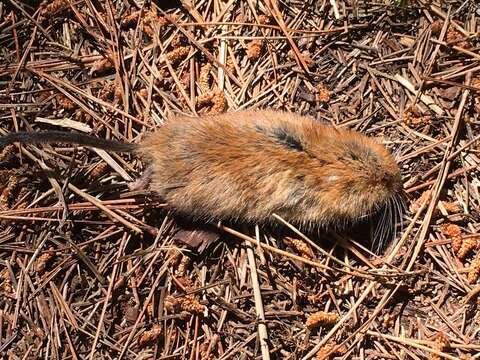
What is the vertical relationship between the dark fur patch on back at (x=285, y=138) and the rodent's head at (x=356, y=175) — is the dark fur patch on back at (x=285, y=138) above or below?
above

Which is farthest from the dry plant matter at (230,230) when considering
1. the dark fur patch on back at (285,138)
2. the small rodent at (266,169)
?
the dark fur patch on back at (285,138)

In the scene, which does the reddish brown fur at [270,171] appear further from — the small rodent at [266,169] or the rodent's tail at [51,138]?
the rodent's tail at [51,138]

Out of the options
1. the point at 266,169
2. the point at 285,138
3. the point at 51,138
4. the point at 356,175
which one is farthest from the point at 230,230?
the point at 51,138

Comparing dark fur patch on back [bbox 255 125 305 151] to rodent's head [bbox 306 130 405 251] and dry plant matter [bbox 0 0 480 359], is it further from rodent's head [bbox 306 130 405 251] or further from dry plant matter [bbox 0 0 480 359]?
dry plant matter [bbox 0 0 480 359]

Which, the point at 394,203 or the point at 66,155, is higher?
the point at 66,155

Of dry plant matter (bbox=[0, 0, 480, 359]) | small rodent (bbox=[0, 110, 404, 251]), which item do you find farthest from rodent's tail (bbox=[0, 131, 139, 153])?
dry plant matter (bbox=[0, 0, 480, 359])

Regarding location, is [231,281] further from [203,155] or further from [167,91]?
[167,91]

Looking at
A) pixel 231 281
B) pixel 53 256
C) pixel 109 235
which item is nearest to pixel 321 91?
pixel 231 281

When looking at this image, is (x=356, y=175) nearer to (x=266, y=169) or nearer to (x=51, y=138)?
(x=266, y=169)
